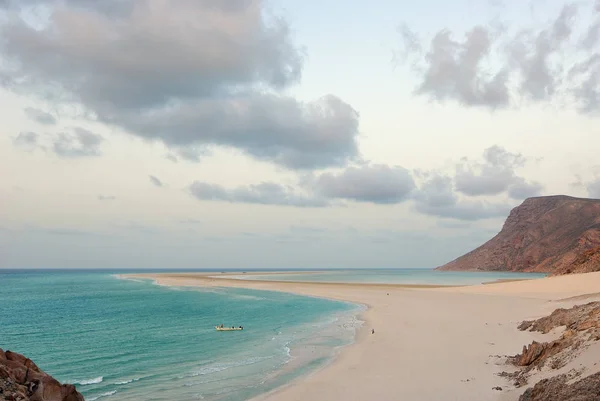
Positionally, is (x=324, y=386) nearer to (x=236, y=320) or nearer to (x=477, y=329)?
(x=477, y=329)

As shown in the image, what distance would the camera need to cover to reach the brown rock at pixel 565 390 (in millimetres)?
11141

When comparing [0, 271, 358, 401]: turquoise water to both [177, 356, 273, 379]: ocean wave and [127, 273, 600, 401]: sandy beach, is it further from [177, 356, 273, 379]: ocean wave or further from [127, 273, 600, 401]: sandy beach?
[127, 273, 600, 401]: sandy beach

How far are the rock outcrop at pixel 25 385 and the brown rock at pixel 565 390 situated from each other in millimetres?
13274

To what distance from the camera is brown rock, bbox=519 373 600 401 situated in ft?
36.6

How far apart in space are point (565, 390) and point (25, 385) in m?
14.5

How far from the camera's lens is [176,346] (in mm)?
32469

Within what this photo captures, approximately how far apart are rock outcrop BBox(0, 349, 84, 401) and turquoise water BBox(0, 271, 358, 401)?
9119 mm

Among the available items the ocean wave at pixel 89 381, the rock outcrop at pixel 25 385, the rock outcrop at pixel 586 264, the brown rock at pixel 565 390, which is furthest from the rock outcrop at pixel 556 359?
the rock outcrop at pixel 586 264

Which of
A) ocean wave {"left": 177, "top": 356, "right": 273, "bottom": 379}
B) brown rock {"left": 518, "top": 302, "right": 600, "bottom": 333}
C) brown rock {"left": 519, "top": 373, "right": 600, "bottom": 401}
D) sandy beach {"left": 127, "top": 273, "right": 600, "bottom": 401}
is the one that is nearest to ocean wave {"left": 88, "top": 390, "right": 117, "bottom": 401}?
ocean wave {"left": 177, "top": 356, "right": 273, "bottom": 379}

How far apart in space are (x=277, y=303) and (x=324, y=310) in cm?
1189

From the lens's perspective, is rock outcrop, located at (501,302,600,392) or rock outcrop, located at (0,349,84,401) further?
rock outcrop, located at (501,302,600,392)

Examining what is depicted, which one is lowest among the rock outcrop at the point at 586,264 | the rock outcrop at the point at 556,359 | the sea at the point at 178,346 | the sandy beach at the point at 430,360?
the sea at the point at 178,346

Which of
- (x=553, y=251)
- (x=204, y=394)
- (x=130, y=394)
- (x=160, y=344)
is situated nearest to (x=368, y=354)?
(x=204, y=394)

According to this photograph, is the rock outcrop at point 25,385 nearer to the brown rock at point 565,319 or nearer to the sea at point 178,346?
the sea at point 178,346
